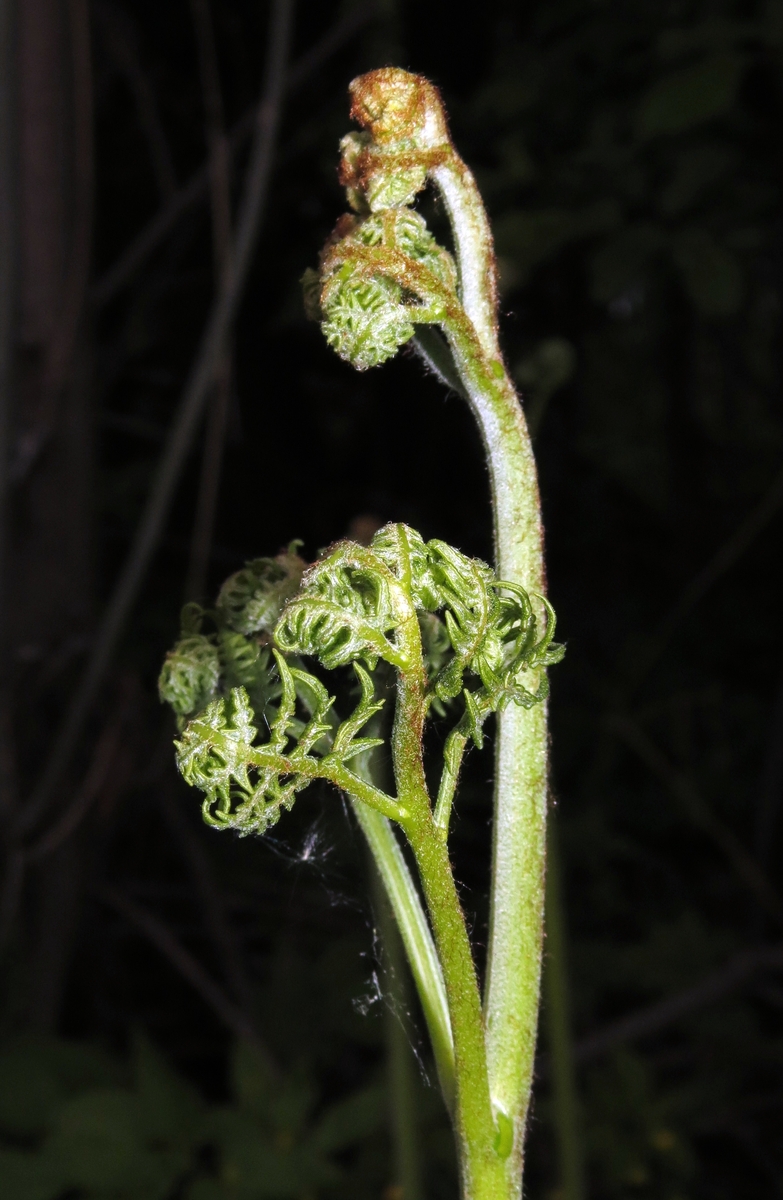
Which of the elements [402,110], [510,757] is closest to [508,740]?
[510,757]

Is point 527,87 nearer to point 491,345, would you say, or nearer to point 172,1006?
point 491,345

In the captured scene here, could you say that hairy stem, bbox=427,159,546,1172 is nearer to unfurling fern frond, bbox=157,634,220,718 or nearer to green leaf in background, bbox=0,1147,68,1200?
unfurling fern frond, bbox=157,634,220,718

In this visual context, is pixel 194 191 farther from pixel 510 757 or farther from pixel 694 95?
pixel 510 757

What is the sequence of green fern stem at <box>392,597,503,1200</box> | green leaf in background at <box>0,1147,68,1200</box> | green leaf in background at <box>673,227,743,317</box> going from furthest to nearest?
1. green leaf in background at <box>673,227,743,317</box>
2. green leaf in background at <box>0,1147,68,1200</box>
3. green fern stem at <box>392,597,503,1200</box>

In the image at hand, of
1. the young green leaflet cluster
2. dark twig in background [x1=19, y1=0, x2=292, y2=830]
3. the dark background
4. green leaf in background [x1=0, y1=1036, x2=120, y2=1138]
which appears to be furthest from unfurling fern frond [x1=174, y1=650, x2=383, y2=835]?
dark twig in background [x1=19, y1=0, x2=292, y2=830]

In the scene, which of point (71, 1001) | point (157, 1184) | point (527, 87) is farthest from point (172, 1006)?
point (527, 87)

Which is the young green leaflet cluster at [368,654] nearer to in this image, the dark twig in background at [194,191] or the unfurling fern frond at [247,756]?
the unfurling fern frond at [247,756]
